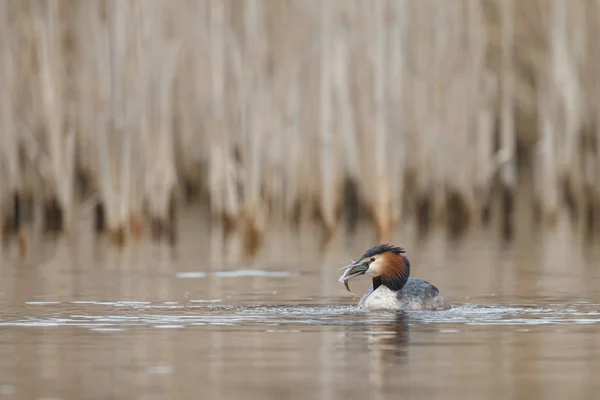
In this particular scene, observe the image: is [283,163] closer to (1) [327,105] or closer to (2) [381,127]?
(1) [327,105]

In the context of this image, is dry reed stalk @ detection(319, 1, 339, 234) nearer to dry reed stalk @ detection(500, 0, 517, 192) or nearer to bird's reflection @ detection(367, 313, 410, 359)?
dry reed stalk @ detection(500, 0, 517, 192)

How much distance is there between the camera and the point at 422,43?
19281mm

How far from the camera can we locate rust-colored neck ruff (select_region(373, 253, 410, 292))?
1102 cm

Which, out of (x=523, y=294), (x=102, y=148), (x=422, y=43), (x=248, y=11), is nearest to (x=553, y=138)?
(x=422, y=43)

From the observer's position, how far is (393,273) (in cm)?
1102

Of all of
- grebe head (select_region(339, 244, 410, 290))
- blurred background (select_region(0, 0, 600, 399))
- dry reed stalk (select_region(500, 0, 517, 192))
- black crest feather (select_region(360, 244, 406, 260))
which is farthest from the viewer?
Result: dry reed stalk (select_region(500, 0, 517, 192))

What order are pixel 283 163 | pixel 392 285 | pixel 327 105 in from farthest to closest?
1. pixel 283 163
2. pixel 327 105
3. pixel 392 285

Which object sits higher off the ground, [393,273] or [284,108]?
[284,108]

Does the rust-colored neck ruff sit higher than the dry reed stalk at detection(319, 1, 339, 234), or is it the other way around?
the dry reed stalk at detection(319, 1, 339, 234)

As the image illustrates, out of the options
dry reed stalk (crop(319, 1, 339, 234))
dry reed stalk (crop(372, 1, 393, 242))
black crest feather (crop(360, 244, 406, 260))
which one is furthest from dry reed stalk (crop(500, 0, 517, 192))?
black crest feather (crop(360, 244, 406, 260))

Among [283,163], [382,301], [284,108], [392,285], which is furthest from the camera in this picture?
[283,163]

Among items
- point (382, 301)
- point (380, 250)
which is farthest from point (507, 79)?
point (382, 301)

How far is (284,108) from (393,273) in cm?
739

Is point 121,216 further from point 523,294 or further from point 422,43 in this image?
point 523,294
